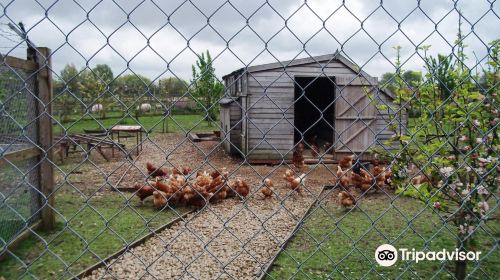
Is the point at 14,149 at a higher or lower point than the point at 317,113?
higher

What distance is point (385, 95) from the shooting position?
10.5 metres

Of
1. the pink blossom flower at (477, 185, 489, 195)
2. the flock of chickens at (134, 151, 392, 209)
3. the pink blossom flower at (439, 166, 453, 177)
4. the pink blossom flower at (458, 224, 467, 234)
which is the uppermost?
the pink blossom flower at (439, 166, 453, 177)

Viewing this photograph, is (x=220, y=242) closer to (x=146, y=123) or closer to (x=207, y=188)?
(x=207, y=188)

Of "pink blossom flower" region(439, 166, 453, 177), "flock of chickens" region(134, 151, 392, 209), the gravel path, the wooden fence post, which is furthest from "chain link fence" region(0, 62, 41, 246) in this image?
"pink blossom flower" region(439, 166, 453, 177)

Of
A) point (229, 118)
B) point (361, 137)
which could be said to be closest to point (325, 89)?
point (361, 137)

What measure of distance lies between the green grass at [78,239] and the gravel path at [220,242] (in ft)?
1.01

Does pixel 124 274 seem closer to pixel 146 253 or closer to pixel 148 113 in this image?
pixel 146 253

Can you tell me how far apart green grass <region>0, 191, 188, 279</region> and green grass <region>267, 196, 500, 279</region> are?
5.18 feet

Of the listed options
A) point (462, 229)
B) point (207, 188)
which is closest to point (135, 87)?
point (462, 229)

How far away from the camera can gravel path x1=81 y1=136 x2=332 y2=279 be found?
2.98 m

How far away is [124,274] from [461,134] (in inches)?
124

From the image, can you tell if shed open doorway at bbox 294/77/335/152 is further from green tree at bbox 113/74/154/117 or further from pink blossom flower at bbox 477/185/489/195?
green tree at bbox 113/74/154/117

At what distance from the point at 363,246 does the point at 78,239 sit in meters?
3.28

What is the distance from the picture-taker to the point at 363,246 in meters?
4.53
